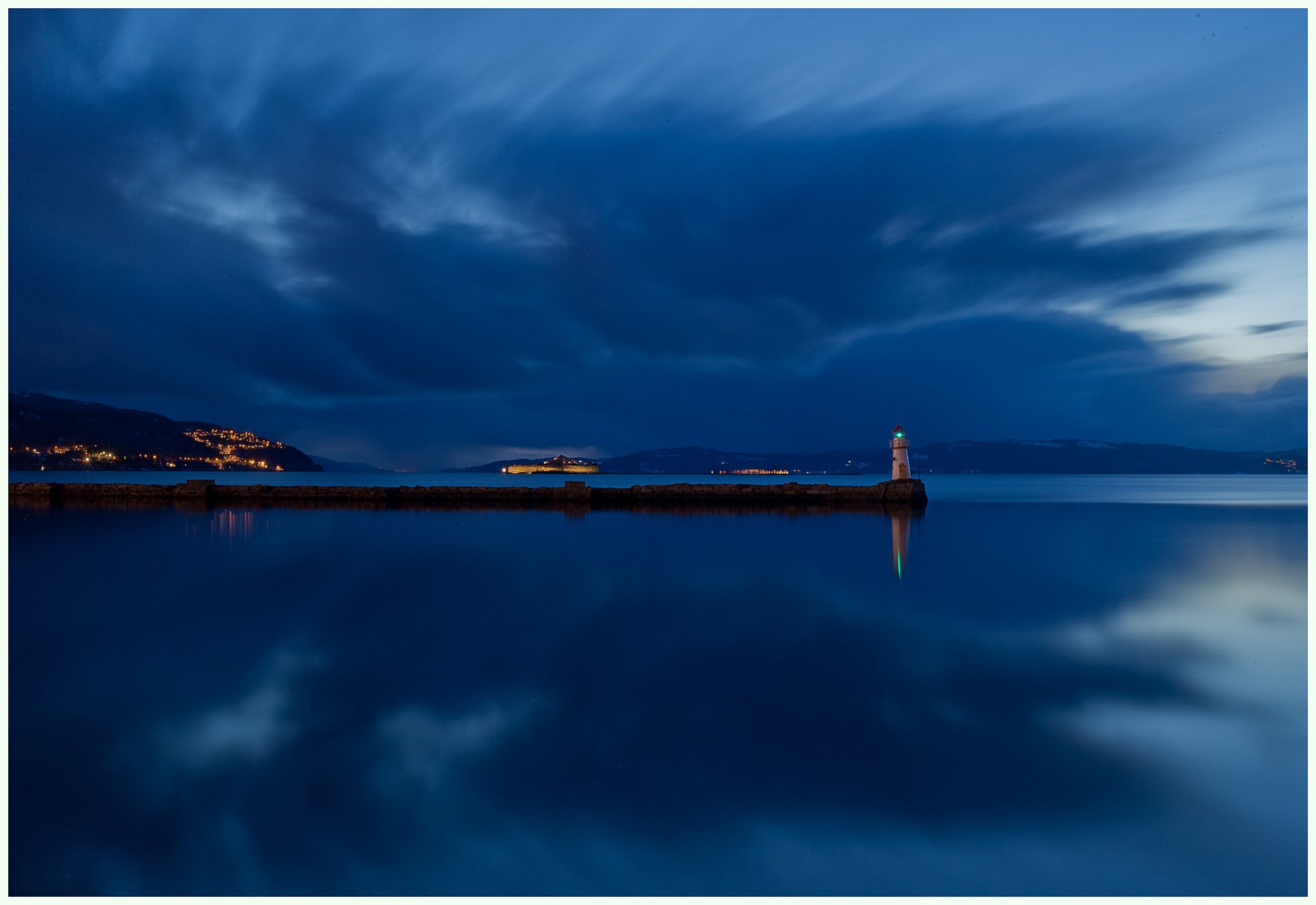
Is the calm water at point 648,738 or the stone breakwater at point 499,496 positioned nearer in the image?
the calm water at point 648,738

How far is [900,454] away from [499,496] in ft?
56.9

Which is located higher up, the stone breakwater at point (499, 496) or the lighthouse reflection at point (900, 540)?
the stone breakwater at point (499, 496)

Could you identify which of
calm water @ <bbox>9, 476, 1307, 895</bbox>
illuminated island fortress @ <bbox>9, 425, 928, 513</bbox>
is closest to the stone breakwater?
illuminated island fortress @ <bbox>9, 425, 928, 513</bbox>

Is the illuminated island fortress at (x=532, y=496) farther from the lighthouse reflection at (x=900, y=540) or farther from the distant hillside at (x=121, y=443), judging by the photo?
the distant hillside at (x=121, y=443)

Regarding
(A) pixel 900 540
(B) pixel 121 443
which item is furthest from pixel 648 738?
(B) pixel 121 443

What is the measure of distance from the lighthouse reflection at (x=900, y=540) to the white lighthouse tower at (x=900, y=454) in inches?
102

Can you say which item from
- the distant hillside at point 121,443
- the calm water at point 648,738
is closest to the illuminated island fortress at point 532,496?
the calm water at point 648,738

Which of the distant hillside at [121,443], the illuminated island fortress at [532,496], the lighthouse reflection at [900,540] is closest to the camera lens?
the lighthouse reflection at [900,540]

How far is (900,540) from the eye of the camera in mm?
18141

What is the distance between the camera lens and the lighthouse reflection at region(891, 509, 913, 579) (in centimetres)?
1362

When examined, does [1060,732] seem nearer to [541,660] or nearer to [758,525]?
[541,660]

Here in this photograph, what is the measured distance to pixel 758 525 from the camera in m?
21.4

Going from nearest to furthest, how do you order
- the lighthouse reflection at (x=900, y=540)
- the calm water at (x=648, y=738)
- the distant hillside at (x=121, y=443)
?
the calm water at (x=648, y=738) → the lighthouse reflection at (x=900, y=540) → the distant hillside at (x=121, y=443)

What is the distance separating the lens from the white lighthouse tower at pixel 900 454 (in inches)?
1136
